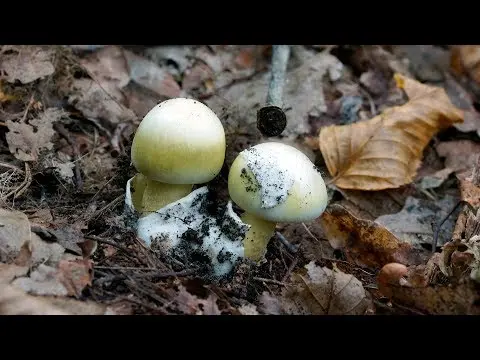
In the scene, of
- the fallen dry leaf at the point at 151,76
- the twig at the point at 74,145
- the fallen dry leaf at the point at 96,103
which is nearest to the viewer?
the twig at the point at 74,145

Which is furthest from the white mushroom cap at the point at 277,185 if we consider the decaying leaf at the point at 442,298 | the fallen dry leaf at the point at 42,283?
the fallen dry leaf at the point at 42,283

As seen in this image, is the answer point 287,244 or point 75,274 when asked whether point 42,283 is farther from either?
point 287,244

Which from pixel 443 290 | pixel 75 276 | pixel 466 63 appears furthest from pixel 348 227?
pixel 466 63

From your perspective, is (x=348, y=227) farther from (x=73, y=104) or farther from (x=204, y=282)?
(x=73, y=104)

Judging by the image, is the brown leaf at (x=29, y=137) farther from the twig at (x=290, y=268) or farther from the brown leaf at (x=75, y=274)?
the twig at (x=290, y=268)

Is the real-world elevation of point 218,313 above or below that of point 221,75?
below

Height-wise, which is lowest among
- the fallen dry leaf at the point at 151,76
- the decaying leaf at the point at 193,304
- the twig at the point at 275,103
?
the decaying leaf at the point at 193,304
